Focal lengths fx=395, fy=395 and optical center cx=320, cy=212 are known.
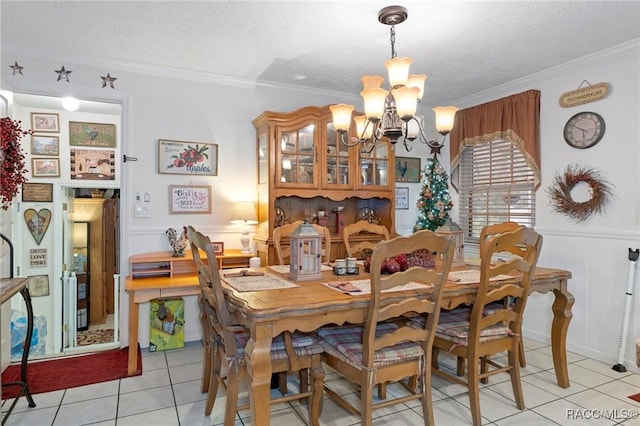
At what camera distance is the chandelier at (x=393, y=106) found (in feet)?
7.27

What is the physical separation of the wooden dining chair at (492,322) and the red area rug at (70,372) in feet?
7.57

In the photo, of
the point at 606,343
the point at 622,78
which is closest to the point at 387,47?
the point at 622,78

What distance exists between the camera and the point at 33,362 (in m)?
3.17

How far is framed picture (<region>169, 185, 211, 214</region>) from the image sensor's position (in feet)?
11.9

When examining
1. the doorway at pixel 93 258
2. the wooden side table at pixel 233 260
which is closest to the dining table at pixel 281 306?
the wooden side table at pixel 233 260

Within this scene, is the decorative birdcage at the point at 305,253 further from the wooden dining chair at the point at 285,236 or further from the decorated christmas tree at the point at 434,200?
the decorated christmas tree at the point at 434,200

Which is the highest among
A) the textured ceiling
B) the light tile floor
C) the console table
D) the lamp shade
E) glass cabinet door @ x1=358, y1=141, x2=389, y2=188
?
the textured ceiling

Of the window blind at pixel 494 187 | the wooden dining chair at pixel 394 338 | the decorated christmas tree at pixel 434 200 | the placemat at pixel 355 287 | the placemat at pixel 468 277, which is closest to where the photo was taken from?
→ the wooden dining chair at pixel 394 338

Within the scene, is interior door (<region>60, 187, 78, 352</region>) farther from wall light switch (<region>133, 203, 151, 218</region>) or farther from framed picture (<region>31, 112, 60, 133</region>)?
wall light switch (<region>133, 203, 151, 218</region>)

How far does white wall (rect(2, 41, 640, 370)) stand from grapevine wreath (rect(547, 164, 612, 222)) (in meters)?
0.07

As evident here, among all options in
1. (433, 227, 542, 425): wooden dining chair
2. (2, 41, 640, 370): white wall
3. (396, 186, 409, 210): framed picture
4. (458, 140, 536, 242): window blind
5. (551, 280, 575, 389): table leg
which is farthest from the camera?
(396, 186, 409, 210): framed picture

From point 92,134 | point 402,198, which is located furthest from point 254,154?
point 92,134

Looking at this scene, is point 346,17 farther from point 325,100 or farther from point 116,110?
point 116,110

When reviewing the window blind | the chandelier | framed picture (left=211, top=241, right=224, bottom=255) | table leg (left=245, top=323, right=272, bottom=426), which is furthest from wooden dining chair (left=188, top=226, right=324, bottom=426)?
the window blind
